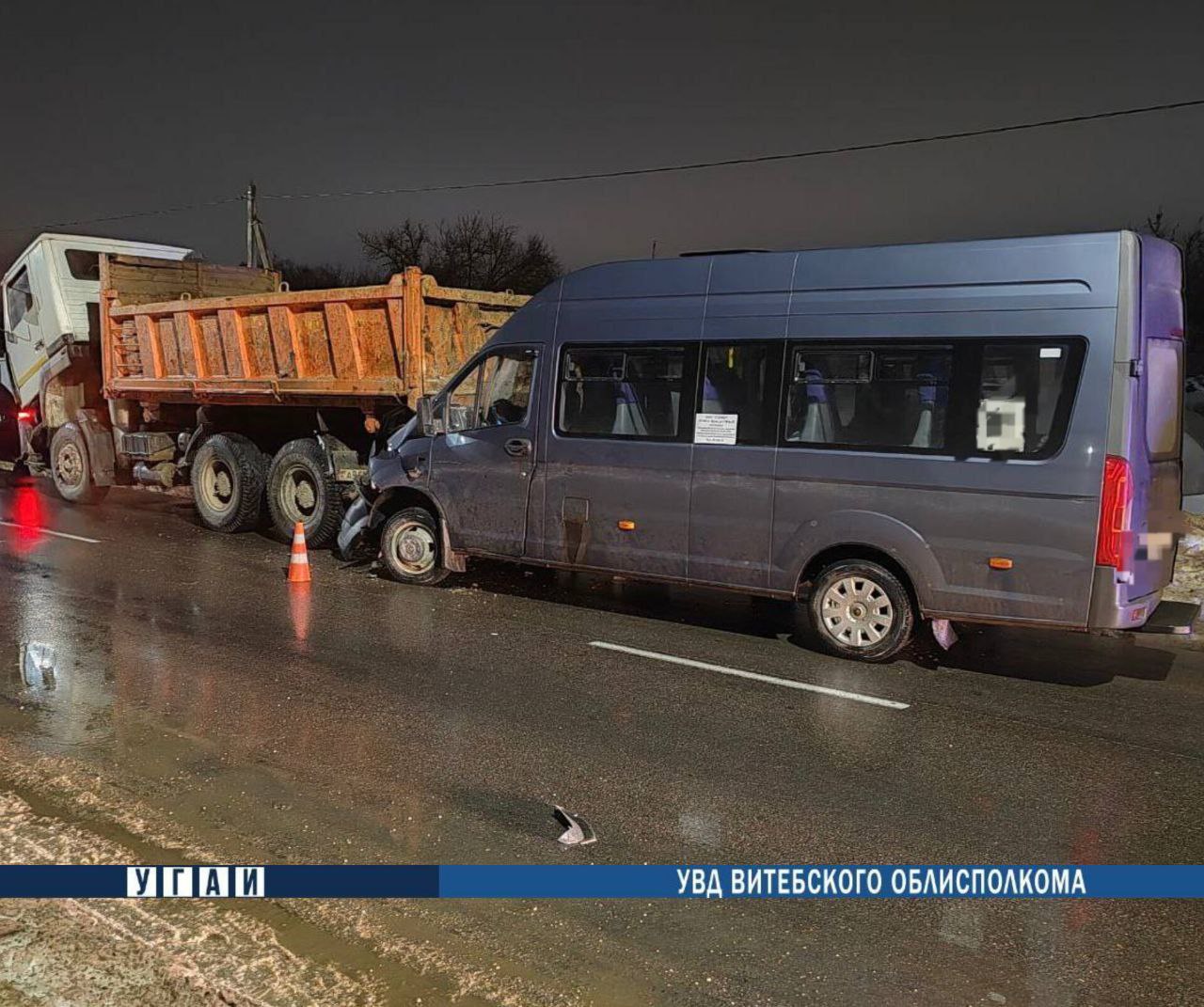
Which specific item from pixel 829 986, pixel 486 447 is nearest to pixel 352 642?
pixel 486 447

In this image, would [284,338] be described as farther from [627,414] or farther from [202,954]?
[202,954]

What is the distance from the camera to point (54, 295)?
14484mm

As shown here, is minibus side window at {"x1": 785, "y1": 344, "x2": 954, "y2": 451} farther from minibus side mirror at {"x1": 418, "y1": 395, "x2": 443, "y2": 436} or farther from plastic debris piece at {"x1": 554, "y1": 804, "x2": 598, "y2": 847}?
plastic debris piece at {"x1": 554, "y1": 804, "x2": 598, "y2": 847}

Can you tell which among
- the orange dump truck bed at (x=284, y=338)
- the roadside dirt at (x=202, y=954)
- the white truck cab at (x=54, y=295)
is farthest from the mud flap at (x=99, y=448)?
the roadside dirt at (x=202, y=954)

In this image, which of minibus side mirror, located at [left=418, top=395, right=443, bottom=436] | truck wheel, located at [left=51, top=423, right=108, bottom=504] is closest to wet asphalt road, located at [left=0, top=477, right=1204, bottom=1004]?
minibus side mirror, located at [left=418, top=395, right=443, bottom=436]

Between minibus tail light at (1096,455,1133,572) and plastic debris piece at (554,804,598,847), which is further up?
minibus tail light at (1096,455,1133,572)

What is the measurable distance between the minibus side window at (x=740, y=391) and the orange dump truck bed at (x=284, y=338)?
3707 mm

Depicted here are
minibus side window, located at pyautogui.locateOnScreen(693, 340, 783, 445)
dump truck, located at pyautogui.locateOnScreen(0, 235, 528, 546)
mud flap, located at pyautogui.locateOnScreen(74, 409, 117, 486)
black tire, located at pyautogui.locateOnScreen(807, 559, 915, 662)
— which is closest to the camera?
black tire, located at pyautogui.locateOnScreen(807, 559, 915, 662)

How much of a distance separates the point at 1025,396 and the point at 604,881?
162 inches

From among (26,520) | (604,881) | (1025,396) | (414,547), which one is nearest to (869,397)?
(1025,396)

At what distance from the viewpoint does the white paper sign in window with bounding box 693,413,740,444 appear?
762cm

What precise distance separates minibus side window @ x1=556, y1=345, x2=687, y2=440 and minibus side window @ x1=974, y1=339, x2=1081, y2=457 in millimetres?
2210

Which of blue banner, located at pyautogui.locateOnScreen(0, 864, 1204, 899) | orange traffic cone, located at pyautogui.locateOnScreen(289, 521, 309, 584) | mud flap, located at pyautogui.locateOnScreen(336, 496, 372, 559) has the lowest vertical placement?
blue banner, located at pyautogui.locateOnScreen(0, 864, 1204, 899)

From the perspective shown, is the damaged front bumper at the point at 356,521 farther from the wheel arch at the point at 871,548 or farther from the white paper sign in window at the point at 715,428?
the wheel arch at the point at 871,548
